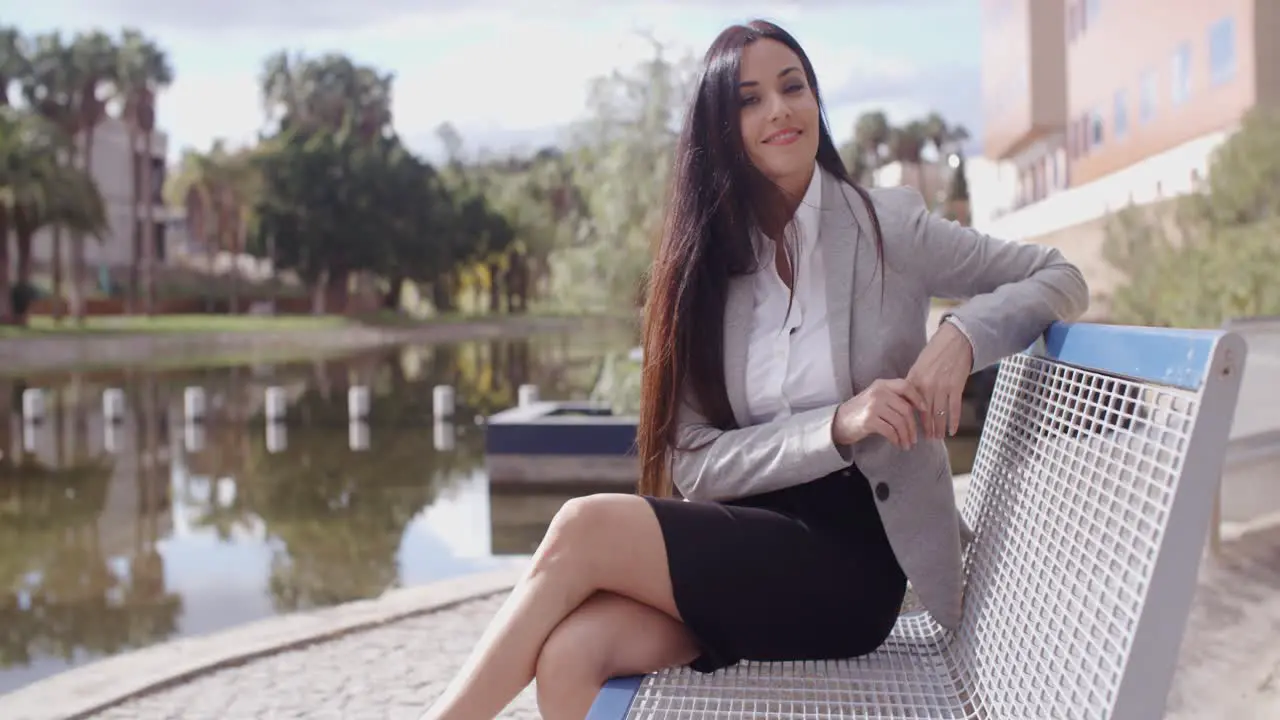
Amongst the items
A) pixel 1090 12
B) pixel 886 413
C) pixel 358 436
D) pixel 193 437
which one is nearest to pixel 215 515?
pixel 358 436

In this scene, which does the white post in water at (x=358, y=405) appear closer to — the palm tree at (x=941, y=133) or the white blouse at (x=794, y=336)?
the white blouse at (x=794, y=336)

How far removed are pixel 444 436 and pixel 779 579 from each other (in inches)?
428

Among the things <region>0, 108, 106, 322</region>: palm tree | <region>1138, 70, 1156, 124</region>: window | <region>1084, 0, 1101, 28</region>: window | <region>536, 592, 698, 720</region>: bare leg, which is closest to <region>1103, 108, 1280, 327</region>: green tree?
<region>1138, 70, 1156, 124</region>: window

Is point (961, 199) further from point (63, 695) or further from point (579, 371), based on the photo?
point (63, 695)

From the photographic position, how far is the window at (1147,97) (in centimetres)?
2097

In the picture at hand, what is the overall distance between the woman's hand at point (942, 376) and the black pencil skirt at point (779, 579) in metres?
→ 0.20

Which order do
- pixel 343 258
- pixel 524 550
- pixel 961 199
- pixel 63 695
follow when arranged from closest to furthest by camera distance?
pixel 63 695, pixel 524 550, pixel 961 199, pixel 343 258

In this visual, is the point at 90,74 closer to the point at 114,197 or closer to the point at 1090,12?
the point at 114,197

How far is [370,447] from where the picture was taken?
11.8 meters

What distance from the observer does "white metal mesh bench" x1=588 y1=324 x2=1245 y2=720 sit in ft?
4.15

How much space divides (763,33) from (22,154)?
31971 mm

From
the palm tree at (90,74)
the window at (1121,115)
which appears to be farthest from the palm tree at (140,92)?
the window at (1121,115)

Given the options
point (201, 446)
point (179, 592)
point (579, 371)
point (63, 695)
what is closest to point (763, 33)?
point (63, 695)

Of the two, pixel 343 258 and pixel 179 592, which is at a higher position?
pixel 343 258
